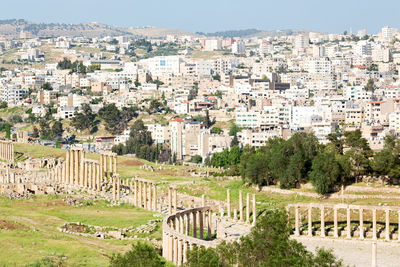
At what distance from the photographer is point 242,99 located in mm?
168875

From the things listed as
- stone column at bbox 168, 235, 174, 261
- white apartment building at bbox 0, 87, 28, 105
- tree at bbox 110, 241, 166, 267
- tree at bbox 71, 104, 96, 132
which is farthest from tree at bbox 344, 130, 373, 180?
white apartment building at bbox 0, 87, 28, 105

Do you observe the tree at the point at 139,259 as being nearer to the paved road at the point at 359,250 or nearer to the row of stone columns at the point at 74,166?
the paved road at the point at 359,250

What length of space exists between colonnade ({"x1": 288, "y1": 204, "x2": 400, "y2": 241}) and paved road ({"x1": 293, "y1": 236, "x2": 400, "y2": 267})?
89 centimetres

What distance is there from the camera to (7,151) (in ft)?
352

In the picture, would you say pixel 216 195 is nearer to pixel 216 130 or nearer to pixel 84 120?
pixel 216 130

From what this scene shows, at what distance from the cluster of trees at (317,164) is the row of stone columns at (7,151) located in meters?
41.6

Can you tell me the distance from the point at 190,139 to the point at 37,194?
6444 centimetres

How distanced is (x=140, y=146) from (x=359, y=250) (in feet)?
287

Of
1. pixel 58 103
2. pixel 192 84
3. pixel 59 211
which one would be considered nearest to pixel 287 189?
pixel 59 211

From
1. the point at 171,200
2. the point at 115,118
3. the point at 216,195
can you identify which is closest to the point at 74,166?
the point at 171,200

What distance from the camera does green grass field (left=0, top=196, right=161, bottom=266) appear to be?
1807 inches

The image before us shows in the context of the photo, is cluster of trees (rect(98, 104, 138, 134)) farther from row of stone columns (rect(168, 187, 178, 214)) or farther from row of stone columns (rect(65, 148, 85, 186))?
row of stone columns (rect(168, 187, 178, 214))

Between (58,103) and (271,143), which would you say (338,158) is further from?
(58,103)

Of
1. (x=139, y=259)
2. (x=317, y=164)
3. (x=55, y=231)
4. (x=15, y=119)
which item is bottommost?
(x=55, y=231)
